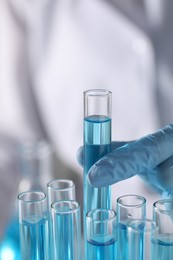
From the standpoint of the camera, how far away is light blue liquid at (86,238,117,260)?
3.27 feet

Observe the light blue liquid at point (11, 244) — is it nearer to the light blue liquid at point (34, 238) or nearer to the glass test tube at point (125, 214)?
the light blue liquid at point (34, 238)

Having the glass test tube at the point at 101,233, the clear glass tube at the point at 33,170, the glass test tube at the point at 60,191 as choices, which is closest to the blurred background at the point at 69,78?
the clear glass tube at the point at 33,170

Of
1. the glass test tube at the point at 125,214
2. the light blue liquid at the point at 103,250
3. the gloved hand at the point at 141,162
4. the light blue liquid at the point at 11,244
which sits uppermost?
the gloved hand at the point at 141,162

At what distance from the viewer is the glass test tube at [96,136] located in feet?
3.40

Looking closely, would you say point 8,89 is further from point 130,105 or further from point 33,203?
point 33,203

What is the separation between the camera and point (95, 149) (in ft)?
3.48

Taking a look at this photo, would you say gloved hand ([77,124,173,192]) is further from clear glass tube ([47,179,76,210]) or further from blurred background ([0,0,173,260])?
blurred background ([0,0,173,260])

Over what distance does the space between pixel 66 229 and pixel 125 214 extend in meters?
0.11

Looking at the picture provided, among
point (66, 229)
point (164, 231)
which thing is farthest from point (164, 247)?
point (66, 229)

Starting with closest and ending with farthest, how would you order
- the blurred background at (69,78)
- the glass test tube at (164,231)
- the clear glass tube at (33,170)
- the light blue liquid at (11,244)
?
the glass test tube at (164,231), the light blue liquid at (11,244), the clear glass tube at (33,170), the blurred background at (69,78)

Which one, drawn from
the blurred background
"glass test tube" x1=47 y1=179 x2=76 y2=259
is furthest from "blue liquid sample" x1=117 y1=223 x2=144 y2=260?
the blurred background

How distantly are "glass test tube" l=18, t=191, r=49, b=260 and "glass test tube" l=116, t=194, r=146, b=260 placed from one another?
0.14 m

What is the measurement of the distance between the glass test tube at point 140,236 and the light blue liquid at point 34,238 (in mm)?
162

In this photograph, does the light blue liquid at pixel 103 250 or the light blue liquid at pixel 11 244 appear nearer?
the light blue liquid at pixel 103 250
